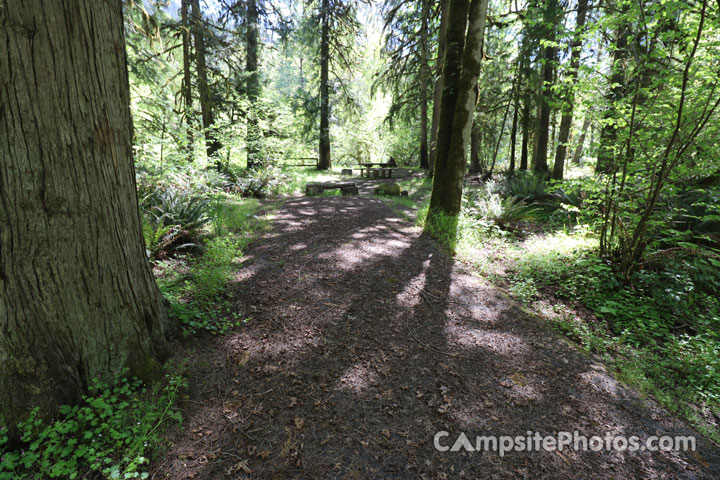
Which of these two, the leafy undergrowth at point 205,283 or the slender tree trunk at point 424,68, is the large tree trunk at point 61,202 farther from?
A: the slender tree trunk at point 424,68

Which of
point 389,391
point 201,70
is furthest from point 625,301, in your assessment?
point 201,70

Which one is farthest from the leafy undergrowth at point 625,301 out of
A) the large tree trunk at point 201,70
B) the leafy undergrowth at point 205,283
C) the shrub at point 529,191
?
the large tree trunk at point 201,70

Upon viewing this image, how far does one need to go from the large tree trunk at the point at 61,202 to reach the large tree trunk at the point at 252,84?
343 inches

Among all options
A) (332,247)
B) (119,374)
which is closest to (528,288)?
(332,247)

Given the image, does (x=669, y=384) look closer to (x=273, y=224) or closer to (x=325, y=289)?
(x=325, y=289)

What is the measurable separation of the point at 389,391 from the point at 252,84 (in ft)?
40.2

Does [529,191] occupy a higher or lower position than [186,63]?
lower

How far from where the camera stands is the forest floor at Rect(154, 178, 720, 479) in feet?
5.67

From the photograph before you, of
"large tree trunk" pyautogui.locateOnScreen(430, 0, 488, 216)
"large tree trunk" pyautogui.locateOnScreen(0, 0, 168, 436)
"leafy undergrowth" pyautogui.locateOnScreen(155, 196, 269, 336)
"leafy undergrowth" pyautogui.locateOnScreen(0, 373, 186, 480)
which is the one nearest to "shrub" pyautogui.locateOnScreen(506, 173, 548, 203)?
"large tree trunk" pyautogui.locateOnScreen(430, 0, 488, 216)

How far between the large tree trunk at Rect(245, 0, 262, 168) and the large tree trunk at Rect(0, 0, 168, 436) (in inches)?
343

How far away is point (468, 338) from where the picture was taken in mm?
2861

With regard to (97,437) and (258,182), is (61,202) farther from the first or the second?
(258,182)

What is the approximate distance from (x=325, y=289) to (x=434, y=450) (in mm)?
1975

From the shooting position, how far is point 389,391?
7.23ft
